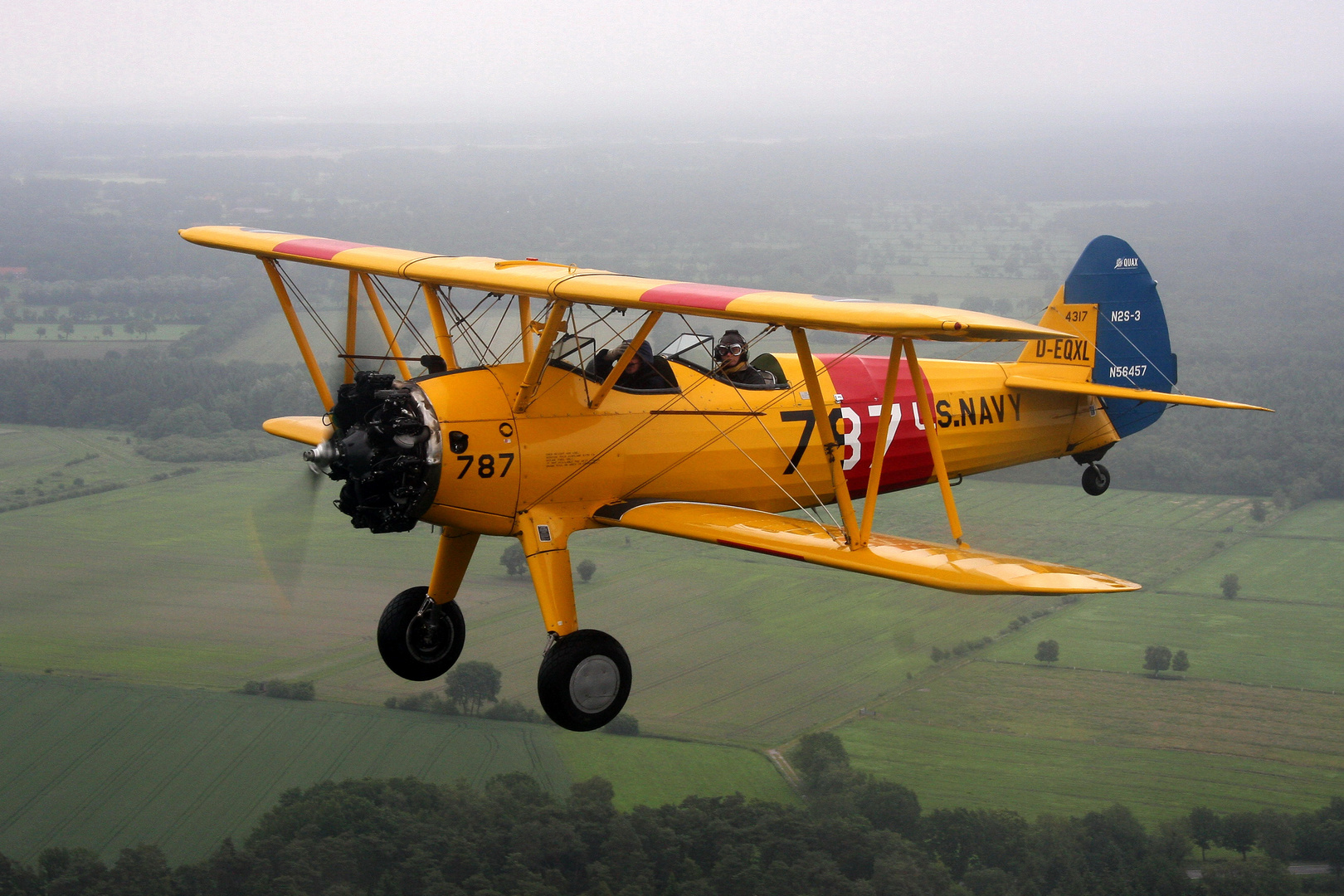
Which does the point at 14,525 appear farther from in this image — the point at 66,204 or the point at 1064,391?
the point at 66,204

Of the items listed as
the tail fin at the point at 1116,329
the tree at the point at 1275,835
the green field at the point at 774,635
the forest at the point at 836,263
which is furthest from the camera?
the forest at the point at 836,263

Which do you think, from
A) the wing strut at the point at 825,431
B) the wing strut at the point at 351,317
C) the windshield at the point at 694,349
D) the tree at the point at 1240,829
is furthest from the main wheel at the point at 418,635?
the tree at the point at 1240,829

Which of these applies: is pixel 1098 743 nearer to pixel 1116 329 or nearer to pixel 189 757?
pixel 189 757

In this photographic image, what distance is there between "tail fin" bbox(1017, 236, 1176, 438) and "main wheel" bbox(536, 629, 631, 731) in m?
8.22

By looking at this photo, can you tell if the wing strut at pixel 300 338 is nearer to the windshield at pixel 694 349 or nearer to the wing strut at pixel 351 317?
the wing strut at pixel 351 317

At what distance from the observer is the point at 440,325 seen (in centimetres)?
1298

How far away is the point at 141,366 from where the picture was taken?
115 meters

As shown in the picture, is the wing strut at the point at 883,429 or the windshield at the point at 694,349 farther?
the windshield at the point at 694,349

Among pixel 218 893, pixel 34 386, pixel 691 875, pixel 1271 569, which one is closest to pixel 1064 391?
pixel 691 875

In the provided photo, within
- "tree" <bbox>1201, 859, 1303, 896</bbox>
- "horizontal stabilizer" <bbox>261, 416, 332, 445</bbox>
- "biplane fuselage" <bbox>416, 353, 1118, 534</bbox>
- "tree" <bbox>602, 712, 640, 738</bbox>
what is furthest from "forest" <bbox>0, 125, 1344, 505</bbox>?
"horizontal stabilizer" <bbox>261, 416, 332, 445</bbox>

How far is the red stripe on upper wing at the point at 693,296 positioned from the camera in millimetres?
10141

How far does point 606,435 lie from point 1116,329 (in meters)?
8.63

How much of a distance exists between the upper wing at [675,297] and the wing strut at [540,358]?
0.16 meters

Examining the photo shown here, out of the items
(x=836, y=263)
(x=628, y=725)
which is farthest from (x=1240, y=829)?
(x=836, y=263)
